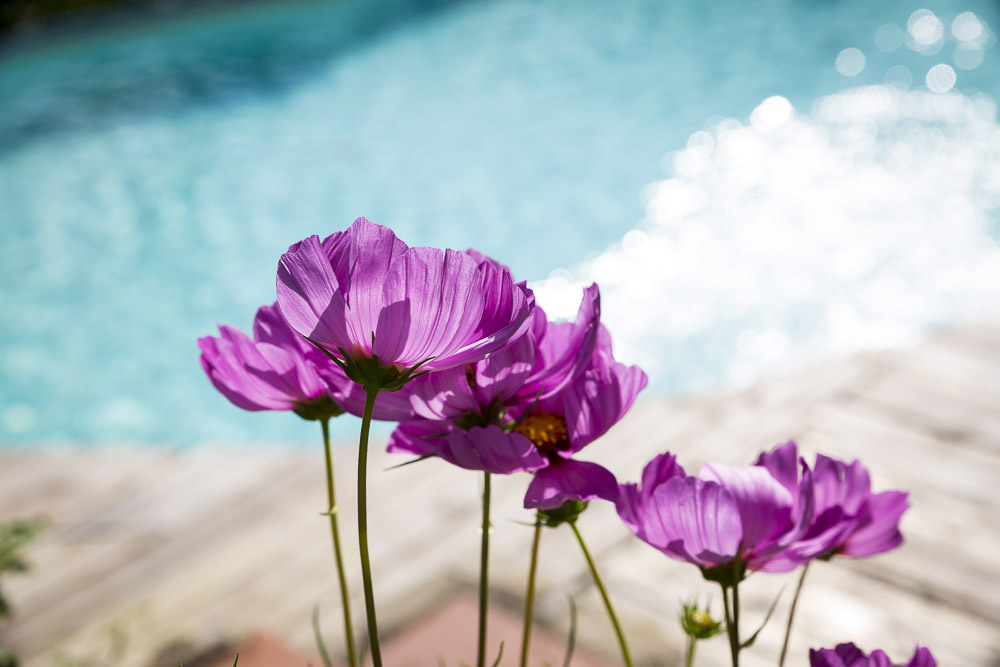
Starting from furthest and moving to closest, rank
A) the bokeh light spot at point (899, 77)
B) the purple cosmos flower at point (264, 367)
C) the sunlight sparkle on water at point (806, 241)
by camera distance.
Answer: the bokeh light spot at point (899, 77) → the sunlight sparkle on water at point (806, 241) → the purple cosmos flower at point (264, 367)

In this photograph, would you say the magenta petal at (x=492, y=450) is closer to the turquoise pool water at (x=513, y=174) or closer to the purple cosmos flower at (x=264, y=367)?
the purple cosmos flower at (x=264, y=367)

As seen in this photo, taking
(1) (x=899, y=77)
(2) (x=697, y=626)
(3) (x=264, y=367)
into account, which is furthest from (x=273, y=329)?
(1) (x=899, y=77)

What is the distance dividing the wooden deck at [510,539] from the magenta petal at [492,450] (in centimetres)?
101

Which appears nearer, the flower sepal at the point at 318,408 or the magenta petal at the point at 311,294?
the magenta petal at the point at 311,294

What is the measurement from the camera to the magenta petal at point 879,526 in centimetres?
37

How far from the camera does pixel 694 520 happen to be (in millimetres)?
326

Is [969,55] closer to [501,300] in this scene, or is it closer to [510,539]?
[510,539]

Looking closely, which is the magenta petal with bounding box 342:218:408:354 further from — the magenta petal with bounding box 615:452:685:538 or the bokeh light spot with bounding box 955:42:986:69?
the bokeh light spot with bounding box 955:42:986:69

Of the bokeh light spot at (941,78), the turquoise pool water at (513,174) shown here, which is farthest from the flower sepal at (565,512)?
the bokeh light spot at (941,78)

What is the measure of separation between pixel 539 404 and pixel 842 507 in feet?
0.42

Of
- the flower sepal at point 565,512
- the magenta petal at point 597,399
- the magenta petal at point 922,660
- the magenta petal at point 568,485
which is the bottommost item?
the magenta petal at point 922,660

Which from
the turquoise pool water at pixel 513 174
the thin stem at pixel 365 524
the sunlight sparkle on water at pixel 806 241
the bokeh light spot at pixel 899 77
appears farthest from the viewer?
the bokeh light spot at pixel 899 77

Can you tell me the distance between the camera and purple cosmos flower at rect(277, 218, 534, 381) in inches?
12.2

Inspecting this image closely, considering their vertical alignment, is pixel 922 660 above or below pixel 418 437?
below
